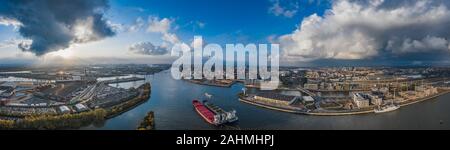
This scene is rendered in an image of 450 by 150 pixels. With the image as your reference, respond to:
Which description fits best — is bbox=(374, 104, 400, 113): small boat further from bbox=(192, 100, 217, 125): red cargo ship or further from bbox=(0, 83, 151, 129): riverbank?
bbox=(0, 83, 151, 129): riverbank

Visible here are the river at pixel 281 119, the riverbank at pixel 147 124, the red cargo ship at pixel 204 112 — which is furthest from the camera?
the red cargo ship at pixel 204 112

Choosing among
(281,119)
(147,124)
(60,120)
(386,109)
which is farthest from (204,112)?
(386,109)

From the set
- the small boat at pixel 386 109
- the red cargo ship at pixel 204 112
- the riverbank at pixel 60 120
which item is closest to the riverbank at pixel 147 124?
the riverbank at pixel 60 120

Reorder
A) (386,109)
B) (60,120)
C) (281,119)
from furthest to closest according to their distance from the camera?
(386,109)
(281,119)
(60,120)

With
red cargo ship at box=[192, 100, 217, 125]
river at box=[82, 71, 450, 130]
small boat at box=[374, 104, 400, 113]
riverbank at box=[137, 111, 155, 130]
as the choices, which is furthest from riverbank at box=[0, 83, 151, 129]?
small boat at box=[374, 104, 400, 113]

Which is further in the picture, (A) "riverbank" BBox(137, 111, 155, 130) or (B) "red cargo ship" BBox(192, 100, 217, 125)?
(B) "red cargo ship" BBox(192, 100, 217, 125)

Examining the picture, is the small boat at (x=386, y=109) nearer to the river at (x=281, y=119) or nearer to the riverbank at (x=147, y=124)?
the river at (x=281, y=119)

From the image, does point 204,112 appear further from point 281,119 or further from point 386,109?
point 386,109
